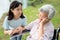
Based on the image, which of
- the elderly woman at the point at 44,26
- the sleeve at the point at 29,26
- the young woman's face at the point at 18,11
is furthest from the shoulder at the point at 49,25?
the young woman's face at the point at 18,11

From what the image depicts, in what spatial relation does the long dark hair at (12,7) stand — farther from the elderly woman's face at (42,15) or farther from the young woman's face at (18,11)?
the elderly woman's face at (42,15)

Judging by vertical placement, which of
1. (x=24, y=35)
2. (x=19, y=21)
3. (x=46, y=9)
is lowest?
(x=24, y=35)

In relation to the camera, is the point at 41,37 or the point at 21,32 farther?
the point at 21,32

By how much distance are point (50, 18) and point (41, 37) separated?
0.48 ft

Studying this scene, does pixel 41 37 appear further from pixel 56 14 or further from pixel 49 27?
pixel 56 14

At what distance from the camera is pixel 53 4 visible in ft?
5.12

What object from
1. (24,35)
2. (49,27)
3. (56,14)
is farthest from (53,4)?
(24,35)

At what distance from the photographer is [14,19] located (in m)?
1.57

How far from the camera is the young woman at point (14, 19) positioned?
154cm

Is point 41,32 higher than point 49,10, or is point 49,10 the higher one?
point 49,10

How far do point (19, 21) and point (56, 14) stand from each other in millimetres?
275

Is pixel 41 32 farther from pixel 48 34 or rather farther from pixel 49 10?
pixel 49 10

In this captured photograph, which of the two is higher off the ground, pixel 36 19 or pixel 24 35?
pixel 36 19

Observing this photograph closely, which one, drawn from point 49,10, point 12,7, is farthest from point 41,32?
point 12,7
